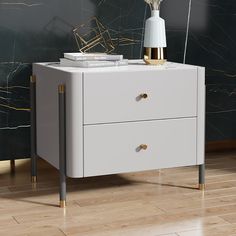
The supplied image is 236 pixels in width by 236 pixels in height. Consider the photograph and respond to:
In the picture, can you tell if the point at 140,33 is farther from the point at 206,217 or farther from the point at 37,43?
the point at 206,217

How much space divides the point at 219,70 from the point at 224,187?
733mm

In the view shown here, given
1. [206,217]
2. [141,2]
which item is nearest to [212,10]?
[141,2]

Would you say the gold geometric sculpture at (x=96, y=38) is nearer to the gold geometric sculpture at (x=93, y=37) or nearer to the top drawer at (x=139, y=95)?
the gold geometric sculpture at (x=93, y=37)

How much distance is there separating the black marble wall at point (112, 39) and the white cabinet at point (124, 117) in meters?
0.16

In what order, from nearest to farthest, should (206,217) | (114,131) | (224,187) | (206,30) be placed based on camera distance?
(206,217)
(114,131)
(224,187)
(206,30)

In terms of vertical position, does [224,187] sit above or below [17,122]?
below

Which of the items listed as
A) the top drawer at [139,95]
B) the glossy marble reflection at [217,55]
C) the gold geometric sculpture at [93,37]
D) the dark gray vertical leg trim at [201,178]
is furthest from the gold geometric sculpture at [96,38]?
the dark gray vertical leg trim at [201,178]

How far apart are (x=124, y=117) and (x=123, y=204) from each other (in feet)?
1.13

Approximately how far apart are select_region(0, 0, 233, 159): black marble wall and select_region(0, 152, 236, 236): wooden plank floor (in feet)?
0.85

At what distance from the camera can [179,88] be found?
2715 millimetres

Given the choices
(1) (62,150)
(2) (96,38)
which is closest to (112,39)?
(2) (96,38)

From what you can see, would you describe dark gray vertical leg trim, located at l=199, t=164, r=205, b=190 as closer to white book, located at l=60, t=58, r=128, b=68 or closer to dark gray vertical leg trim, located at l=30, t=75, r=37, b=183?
white book, located at l=60, t=58, r=128, b=68

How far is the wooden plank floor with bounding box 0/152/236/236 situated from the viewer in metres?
2.33

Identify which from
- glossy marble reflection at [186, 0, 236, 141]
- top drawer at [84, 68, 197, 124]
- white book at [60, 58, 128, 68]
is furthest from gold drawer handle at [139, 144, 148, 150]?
glossy marble reflection at [186, 0, 236, 141]
